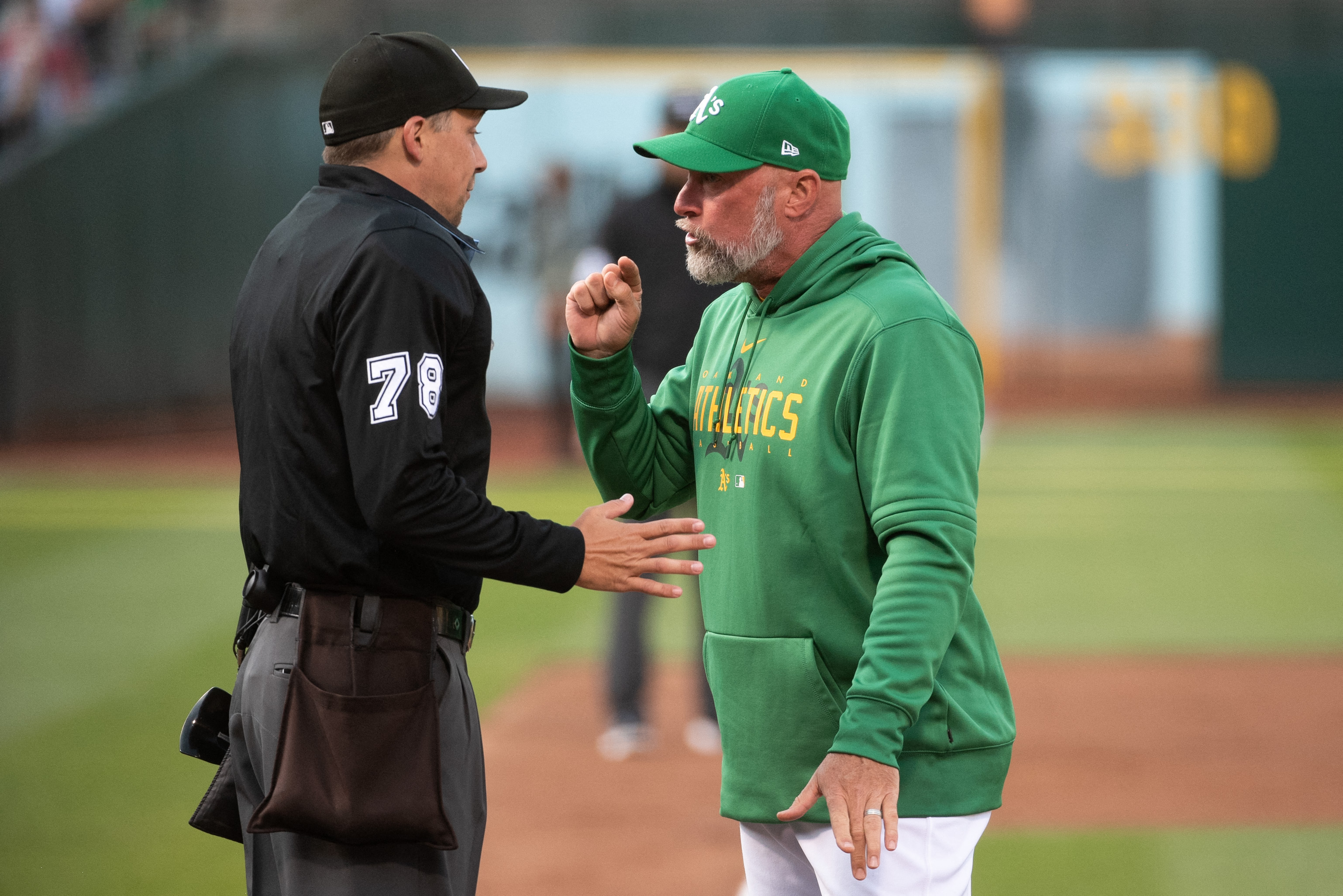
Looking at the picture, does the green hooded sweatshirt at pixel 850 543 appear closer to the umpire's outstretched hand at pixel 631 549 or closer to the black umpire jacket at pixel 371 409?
the umpire's outstretched hand at pixel 631 549

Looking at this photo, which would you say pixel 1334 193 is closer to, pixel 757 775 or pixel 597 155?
pixel 597 155

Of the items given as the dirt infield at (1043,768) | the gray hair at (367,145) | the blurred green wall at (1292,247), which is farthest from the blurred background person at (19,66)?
the blurred green wall at (1292,247)

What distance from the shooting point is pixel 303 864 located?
2.89 meters

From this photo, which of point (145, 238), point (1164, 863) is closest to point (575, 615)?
point (1164, 863)

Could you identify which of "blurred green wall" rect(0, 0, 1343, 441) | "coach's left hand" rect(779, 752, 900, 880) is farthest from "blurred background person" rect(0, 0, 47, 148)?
"coach's left hand" rect(779, 752, 900, 880)

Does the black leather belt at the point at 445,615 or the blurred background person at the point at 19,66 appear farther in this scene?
the blurred background person at the point at 19,66

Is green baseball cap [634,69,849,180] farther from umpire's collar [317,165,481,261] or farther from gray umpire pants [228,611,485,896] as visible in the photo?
gray umpire pants [228,611,485,896]

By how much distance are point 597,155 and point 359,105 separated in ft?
69.1

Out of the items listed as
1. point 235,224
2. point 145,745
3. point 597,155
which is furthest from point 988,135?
point 145,745

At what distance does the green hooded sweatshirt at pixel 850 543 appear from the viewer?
2.63 meters

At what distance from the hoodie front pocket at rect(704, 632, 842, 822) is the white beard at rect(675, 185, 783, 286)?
761 millimetres

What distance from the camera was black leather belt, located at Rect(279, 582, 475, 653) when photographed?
2.95 meters

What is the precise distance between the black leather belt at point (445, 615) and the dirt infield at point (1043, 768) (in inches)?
83.6

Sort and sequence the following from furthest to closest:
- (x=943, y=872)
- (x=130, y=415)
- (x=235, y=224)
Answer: (x=235, y=224)
(x=130, y=415)
(x=943, y=872)
